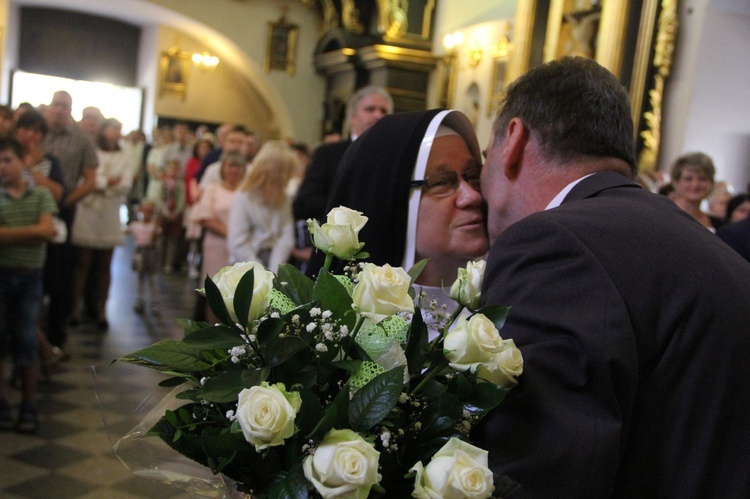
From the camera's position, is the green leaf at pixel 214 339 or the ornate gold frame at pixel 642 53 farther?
the ornate gold frame at pixel 642 53

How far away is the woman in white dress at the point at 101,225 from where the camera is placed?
7105 mm

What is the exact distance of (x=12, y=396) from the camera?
559cm

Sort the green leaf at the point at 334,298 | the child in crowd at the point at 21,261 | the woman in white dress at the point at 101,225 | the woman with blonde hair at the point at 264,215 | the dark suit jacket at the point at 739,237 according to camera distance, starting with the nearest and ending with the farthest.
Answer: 1. the green leaf at the point at 334,298
2. the dark suit jacket at the point at 739,237
3. the child in crowd at the point at 21,261
4. the woman with blonde hair at the point at 264,215
5. the woman in white dress at the point at 101,225

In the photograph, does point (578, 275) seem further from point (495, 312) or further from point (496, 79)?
point (496, 79)

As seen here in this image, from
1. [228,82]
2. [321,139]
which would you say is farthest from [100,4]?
[321,139]

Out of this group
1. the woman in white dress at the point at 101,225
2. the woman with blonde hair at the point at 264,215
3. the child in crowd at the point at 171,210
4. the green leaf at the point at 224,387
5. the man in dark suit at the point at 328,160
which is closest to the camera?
the green leaf at the point at 224,387

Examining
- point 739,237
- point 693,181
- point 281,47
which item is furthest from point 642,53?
point 281,47

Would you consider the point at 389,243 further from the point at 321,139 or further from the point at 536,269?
the point at 321,139

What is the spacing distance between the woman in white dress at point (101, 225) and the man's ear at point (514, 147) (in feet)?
19.5

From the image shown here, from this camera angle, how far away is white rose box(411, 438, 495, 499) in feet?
3.49

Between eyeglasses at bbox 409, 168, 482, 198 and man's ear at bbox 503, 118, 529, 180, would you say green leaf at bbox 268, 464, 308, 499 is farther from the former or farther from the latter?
eyeglasses at bbox 409, 168, 482, 198

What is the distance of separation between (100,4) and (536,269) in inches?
815

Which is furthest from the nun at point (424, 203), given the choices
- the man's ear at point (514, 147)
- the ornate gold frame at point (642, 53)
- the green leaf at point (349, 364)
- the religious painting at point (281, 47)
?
the religious painting at point (281, 47)

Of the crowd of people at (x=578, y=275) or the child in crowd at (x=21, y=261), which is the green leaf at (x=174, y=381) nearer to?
the crowd of people at (x=578, y=275)
